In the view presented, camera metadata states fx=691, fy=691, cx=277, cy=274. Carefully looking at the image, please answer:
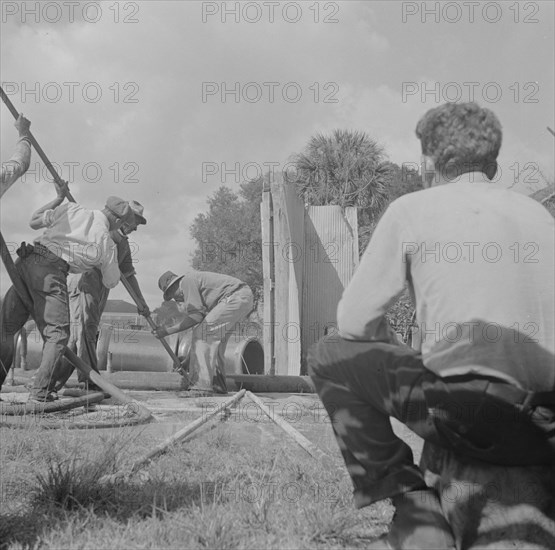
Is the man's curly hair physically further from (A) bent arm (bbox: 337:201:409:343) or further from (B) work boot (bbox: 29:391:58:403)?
(B) work boot (bbox: 29:391:58:403)

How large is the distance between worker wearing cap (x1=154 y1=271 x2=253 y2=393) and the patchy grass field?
152 inches

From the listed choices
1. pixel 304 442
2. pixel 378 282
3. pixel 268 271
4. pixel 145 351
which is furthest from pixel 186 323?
pixel 378 282

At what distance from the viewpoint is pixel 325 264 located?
983 centimetres

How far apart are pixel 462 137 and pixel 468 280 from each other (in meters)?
0.49

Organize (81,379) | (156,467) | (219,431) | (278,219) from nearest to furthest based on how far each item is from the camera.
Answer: (156,467), (219,431), (81,379), (278,219)

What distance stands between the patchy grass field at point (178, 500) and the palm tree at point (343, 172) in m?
17.8

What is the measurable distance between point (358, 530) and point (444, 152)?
1.29 meters

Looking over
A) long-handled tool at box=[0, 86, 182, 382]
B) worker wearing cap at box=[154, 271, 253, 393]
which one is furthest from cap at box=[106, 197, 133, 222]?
worker wearing cap at box=[154, 271, 253, 393]

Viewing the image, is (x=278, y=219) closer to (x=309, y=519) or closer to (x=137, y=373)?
(x=137, y=373)

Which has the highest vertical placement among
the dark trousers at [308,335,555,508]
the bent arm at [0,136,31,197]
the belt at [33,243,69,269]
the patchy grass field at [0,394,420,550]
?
the bent arm at [0,136,31,197]

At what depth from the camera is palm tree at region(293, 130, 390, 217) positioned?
21047 millimetres

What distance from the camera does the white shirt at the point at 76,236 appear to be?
5.24 meters

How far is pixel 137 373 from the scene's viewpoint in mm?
7711

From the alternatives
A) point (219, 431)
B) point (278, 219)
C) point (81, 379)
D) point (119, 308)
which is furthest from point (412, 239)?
point (119, 308)
